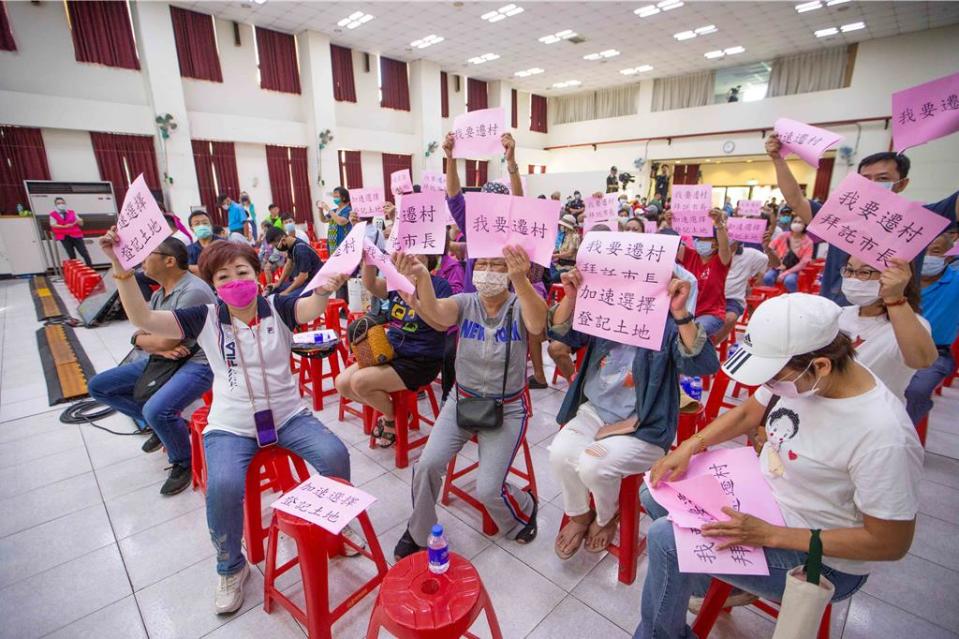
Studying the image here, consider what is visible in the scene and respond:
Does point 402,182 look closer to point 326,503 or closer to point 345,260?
point 345,260

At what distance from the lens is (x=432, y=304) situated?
2.06 metres

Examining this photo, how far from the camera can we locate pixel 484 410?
6.61 feet

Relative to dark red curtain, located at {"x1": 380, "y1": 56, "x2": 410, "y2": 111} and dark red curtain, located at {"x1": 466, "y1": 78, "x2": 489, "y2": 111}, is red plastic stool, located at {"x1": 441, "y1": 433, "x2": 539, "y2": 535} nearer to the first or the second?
dark red curtain, located at {"x1": 380, "y1": 56, "x2": 410, "y2": 111}

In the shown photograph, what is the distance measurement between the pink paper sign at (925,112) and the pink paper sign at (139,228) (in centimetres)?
332

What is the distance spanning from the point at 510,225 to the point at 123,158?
11.4 metres

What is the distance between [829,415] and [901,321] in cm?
86

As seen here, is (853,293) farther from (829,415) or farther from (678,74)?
(678,74)

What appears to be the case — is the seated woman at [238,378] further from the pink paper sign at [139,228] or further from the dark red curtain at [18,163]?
the dark red curtain at [18,163]

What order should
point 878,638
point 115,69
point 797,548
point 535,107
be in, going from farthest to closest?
point 535,107
point 115,69
point 878,638
point 797,548

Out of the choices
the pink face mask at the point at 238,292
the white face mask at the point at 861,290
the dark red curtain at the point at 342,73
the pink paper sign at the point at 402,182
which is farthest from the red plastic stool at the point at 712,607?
the dark red curtain at the point at 342,73

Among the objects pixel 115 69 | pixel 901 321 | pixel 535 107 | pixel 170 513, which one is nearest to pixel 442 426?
pixel 170 513

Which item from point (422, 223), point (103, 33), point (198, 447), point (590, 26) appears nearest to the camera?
point (422, 223)

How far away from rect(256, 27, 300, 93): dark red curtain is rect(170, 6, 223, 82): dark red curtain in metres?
1.06

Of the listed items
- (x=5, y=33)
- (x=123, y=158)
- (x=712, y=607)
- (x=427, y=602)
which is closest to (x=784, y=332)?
(x=712, y=607)
